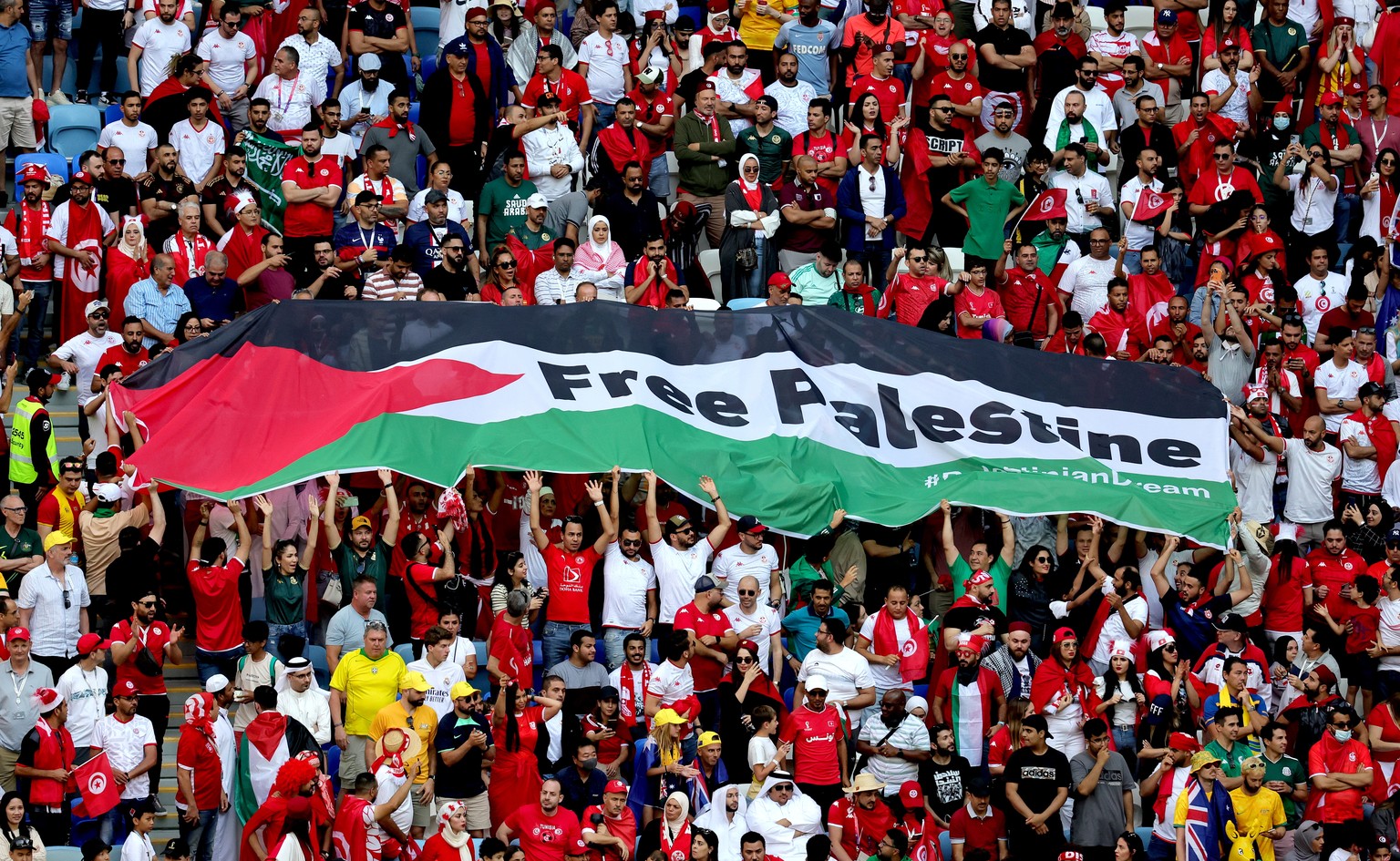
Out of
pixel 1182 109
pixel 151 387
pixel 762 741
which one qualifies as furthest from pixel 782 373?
pixel 1182 109

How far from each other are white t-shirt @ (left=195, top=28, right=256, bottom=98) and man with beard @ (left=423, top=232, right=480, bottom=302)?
10.2ft

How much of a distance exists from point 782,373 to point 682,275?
7.38 feet

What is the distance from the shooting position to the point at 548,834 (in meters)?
16.8

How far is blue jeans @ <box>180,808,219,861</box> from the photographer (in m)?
16.9

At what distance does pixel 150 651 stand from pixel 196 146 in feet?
19.6

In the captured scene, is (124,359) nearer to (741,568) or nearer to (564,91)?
(741,568)

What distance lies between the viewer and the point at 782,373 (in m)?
19.9

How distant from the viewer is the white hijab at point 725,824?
17078 millimetres

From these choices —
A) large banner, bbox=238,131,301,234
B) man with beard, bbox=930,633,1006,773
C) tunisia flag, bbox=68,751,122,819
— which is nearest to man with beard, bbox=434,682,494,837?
tunisia flag, bbox=68,751,122,819

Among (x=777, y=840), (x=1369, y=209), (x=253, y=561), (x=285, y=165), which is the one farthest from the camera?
(x=1369, y=209)

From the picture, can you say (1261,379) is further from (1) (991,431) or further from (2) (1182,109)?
(2) (1182,109)

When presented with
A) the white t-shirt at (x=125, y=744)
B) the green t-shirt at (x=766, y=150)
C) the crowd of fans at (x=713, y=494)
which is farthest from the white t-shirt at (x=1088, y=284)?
the white t-shirt at (x=125, y=744)

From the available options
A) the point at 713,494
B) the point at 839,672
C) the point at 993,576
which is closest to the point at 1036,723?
the point at 839,672

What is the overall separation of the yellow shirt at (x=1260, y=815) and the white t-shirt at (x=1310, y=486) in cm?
335
